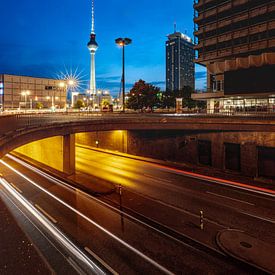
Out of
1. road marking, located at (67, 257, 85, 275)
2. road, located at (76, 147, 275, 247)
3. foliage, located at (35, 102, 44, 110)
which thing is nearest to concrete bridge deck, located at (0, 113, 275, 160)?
road, located at (76, 147, 275, 247)

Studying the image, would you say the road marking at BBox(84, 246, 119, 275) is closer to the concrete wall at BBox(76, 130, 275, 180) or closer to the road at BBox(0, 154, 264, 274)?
the road at BBox(0, 154, 264, 274)

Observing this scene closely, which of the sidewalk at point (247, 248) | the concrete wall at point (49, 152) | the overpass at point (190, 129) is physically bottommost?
the sidewalk at point (247, 248)

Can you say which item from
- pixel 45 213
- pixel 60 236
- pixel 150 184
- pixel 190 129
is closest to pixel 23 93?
pixel 190 129

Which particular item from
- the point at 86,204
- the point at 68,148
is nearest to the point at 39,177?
the point at 68,148

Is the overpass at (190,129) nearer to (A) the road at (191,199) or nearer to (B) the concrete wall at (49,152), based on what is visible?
(B) the concrete wall at (49,152)

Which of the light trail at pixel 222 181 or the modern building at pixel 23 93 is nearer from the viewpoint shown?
the light trail at pixel 222 181

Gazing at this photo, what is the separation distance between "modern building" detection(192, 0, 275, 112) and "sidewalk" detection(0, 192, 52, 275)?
37.5 meters

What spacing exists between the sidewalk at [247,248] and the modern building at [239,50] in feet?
107

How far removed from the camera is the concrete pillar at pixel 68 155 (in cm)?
2707

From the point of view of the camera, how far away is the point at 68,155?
27578mm

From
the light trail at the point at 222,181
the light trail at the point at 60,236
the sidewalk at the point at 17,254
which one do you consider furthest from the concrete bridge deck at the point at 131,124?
the sidewalk at the point at 17,254

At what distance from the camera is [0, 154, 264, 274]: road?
11.0 metres

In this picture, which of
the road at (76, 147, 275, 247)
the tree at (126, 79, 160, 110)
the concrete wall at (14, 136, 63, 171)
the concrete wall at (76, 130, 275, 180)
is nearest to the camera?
the road at (76, 147, 275, 247)

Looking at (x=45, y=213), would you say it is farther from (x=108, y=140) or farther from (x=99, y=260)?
(x=108, y=140)
